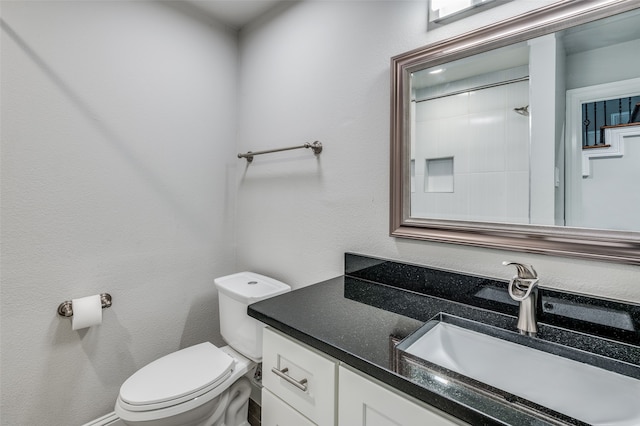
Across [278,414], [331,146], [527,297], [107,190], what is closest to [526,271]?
[527,297]

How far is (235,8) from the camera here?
1789mm

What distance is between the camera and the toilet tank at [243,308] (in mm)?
1488

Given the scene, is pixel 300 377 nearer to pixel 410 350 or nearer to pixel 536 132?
pixel 410 350

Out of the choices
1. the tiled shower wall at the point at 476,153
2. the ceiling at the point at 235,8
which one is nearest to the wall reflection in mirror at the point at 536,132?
the tiled shower wall at the point at 476,153

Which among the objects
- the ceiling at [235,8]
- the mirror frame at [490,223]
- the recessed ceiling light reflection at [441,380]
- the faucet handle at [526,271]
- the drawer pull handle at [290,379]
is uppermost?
the ceiling at [235,8]

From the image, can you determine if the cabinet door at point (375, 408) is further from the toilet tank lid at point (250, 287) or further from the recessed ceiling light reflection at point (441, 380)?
the toilet tank lid at point (250, 287)

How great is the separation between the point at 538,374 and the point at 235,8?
2.17 meters

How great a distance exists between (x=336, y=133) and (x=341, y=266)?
0.63 metres

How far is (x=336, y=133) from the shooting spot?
4.76ft

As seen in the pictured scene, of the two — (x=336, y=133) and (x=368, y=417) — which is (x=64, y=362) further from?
(x=336, y=133)

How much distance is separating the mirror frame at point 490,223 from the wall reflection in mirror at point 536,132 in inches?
0.8

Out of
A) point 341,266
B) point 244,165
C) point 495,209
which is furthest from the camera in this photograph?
point 244,165

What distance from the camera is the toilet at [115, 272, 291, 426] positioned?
119cm

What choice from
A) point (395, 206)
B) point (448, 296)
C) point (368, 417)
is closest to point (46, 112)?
point (395, 206)
